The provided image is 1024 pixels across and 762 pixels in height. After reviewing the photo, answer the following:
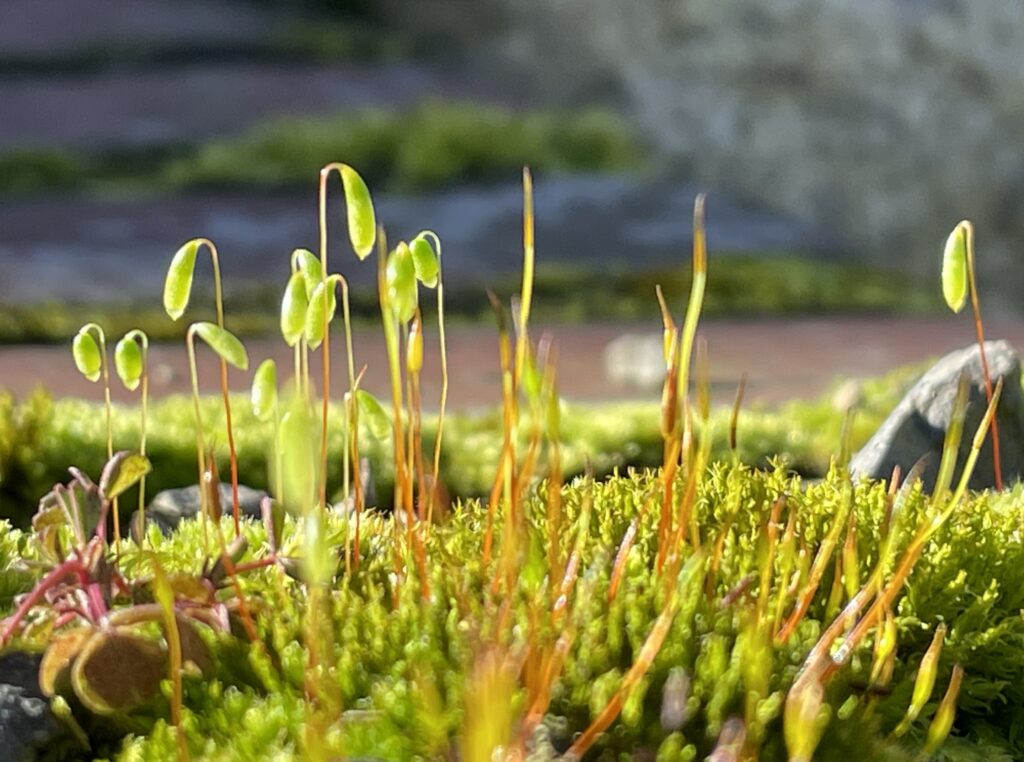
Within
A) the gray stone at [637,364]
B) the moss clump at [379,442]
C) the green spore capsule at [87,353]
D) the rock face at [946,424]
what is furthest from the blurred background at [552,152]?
the green spore capsule at [87,353]

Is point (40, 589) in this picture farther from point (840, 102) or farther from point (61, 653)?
point (840, 102)

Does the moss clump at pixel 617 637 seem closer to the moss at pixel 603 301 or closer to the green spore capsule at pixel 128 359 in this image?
the green spore capsule at pixel 128 359

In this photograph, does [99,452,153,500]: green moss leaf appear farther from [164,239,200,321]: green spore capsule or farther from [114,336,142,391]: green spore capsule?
[164,239,200,321]: green spore capsule

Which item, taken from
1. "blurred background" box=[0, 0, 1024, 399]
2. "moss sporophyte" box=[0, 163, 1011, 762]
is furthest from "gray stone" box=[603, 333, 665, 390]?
"moss sporophyte" box=[0, 163, 1011, 762]

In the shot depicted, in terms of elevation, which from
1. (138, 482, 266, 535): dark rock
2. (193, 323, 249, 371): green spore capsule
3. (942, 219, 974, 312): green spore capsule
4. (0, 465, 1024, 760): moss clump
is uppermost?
(942, 219, 974, 312): green spore capsule

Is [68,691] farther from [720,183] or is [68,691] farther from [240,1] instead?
[240,1]

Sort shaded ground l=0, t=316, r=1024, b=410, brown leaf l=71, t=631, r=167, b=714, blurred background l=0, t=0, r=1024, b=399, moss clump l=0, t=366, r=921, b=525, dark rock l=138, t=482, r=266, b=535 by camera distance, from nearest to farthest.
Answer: brown leaf l=71, t=631, r=167, b=714, dark rock l=138, t=482, r=266, b=535, moss clump l=0, t=366, r=921, b=525, shaded ground l=0, t=316, r=1024, b=410, blurred background l=0, t=0, r=1024, b=399

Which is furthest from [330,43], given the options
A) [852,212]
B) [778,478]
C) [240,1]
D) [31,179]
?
[778,478]
